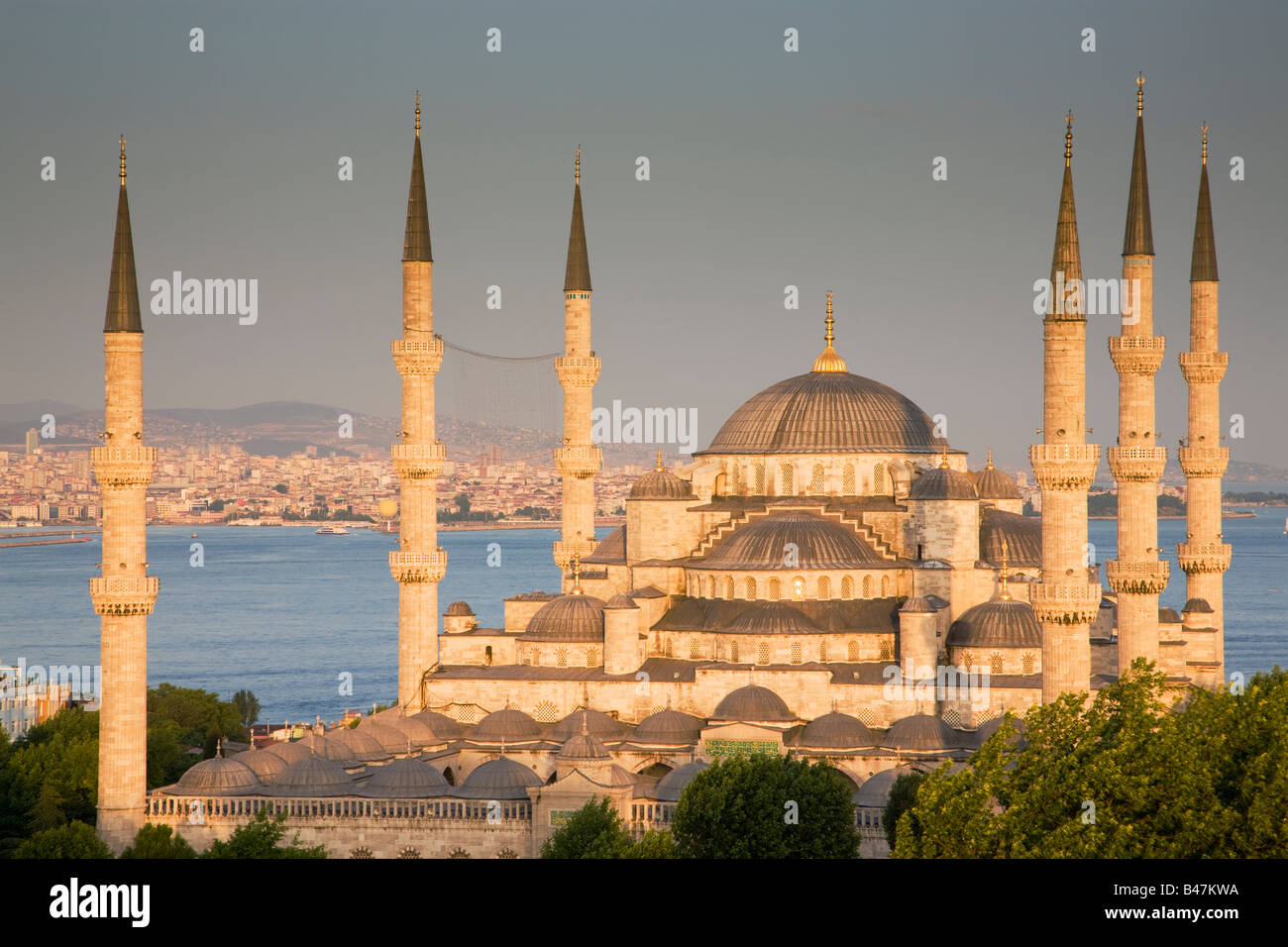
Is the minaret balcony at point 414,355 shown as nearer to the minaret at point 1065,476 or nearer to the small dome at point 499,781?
the small dome at point 499,781

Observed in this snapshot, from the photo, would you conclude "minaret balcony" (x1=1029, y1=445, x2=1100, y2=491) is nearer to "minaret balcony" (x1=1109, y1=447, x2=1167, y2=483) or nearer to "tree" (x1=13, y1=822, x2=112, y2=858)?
"minaret balcony" (x1=1109, y1=447, x2=1167, y2=483)

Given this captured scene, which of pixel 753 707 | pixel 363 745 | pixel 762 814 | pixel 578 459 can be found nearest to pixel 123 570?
pixel 363 745

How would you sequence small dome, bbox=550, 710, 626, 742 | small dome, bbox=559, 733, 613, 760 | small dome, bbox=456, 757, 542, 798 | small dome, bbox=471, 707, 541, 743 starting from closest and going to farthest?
1. small dome, bbox=456, 757, 542, 798
2. small dome, bbox=559, 733, 613, 760
3. small dome, bbox=550, 710, 626, 742
4. small dome, bbox=471, 707, 541, 743

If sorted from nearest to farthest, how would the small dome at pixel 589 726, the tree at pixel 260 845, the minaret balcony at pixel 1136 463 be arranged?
the tree at pixel 260 845, the minaret balcony at pixel 1136 463, the small dome at pixel 589 726

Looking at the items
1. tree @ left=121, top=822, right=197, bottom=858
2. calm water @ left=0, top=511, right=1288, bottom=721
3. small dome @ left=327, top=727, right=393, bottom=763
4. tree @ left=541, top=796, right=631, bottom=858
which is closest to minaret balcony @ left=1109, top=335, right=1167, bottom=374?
tree @ left=541, top=796, right=631, bottom=858

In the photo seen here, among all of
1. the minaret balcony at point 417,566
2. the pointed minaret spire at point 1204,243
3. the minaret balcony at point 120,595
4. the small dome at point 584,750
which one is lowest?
the small dome at point 584,750

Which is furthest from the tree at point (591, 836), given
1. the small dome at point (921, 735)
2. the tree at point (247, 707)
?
the tree at point (247, 707)
